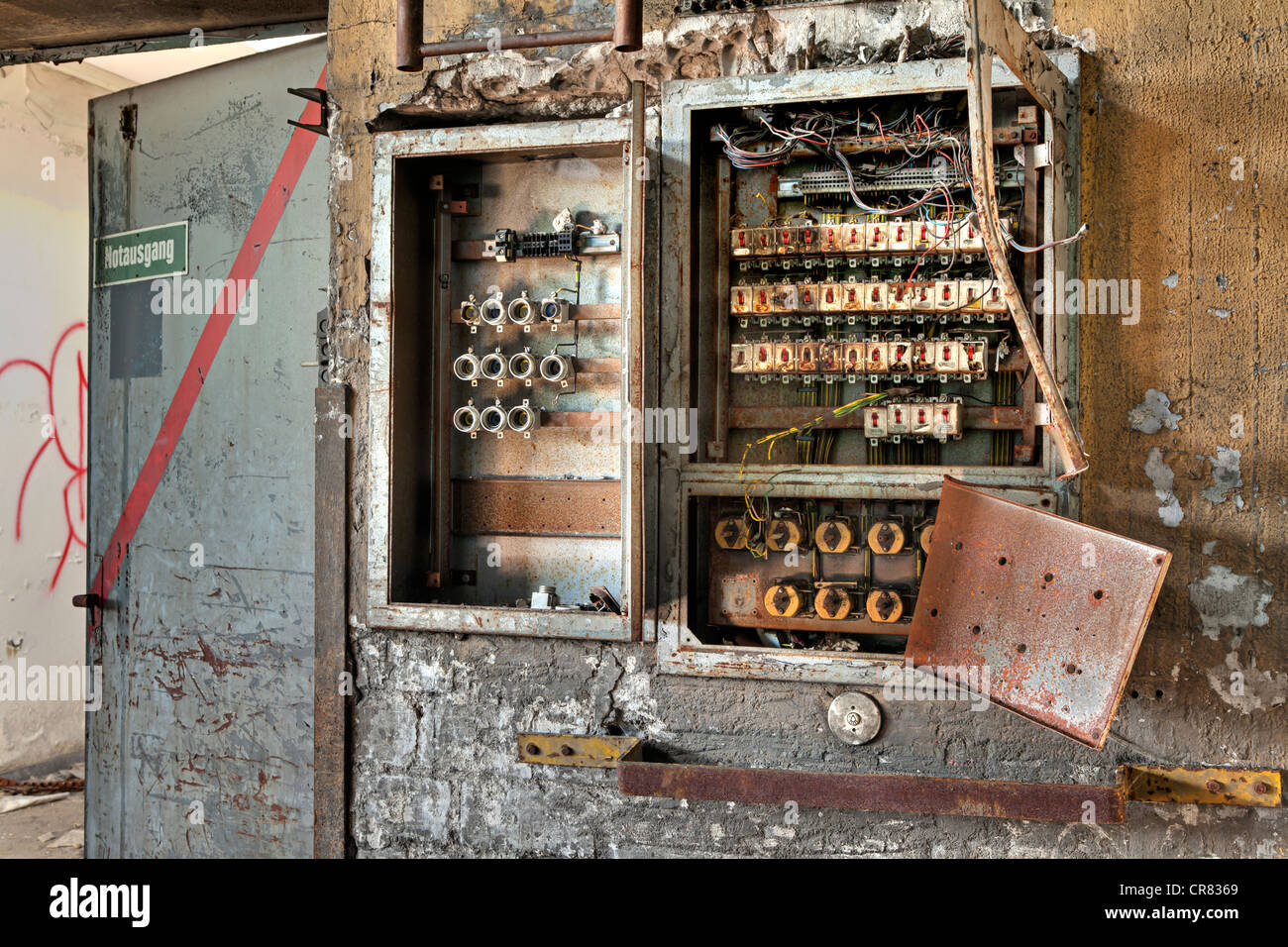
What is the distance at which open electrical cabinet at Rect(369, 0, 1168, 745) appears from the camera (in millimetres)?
2223

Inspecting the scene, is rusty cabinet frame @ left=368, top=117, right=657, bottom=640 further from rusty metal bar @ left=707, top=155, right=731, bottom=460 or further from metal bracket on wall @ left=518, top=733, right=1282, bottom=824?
metal bracket on wall @ left=518, top=733, right=1282, bottom=824

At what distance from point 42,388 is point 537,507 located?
328cm

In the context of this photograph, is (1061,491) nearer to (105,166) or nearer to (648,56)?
(648,56)

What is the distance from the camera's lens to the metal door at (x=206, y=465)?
3.32 metres

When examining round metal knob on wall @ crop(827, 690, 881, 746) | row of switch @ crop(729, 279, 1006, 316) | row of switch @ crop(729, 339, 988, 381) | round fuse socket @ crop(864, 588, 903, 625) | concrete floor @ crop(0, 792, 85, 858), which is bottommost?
concrete floor @ crop(0, 792, 85, 858)

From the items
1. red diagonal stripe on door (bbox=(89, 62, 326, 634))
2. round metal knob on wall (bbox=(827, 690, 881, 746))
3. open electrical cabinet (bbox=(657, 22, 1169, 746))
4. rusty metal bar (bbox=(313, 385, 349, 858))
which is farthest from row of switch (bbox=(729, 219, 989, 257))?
red diagonal stripe on door (bbox=(89, 62, 326, 634))

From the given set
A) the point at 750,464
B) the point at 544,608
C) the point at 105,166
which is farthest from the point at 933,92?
the point at 105,166

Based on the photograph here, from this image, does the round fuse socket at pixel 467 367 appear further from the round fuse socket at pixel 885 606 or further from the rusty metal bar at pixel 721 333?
the round fuse socket at pixel 885 606

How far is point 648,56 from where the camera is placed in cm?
253

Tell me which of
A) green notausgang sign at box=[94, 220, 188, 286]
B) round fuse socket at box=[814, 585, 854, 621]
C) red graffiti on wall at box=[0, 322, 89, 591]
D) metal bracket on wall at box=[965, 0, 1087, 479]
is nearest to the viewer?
metal bracket on wall at box=[965, 0, 1087, 479]

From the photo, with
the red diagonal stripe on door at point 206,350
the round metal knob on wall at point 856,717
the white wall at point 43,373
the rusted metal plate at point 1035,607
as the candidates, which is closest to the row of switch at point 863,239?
the rusted metal plate at point 1035,607

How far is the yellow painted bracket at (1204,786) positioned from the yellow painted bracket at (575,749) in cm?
121

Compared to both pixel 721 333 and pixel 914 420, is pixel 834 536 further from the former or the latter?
pixel 721 333

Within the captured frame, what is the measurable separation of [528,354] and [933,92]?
49.1 inches
